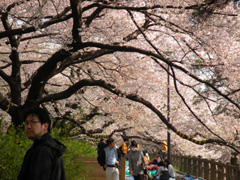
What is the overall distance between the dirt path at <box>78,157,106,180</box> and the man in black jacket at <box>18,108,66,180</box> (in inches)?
286

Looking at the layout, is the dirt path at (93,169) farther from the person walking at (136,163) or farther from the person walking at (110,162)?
the person walking at (136,163)

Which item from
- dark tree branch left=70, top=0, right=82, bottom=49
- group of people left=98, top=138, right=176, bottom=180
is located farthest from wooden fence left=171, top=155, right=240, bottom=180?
dark tree branch left=70, top=0, right=82, bottom=49

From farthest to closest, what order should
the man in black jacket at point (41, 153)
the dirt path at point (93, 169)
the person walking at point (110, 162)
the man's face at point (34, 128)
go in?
1. the dirt path at point (93, 169)
2. the person walking at point (110, 162)
3. the man's face at point (34, 128)
4. the man in black jacket at point (41, 153)

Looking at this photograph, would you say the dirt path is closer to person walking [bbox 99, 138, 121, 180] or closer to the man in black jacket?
person walking [bbox 99, 138, 121, 180]

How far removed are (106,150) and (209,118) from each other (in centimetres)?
1610

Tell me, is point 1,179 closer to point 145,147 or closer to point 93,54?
point 93,54

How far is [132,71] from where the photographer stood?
14461 mm

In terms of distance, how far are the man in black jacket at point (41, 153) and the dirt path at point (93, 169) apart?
726 cm

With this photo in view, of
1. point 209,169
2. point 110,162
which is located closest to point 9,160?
point 110,162

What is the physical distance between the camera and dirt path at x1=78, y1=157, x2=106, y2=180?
34.8 ft

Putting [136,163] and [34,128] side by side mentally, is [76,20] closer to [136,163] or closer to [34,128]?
[34,128]

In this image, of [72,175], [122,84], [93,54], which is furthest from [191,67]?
[122,84]

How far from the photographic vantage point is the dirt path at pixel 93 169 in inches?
418

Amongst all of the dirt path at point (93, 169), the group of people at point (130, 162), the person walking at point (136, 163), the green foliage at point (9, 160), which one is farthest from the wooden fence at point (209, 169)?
the green foliage at point (9, 160)
